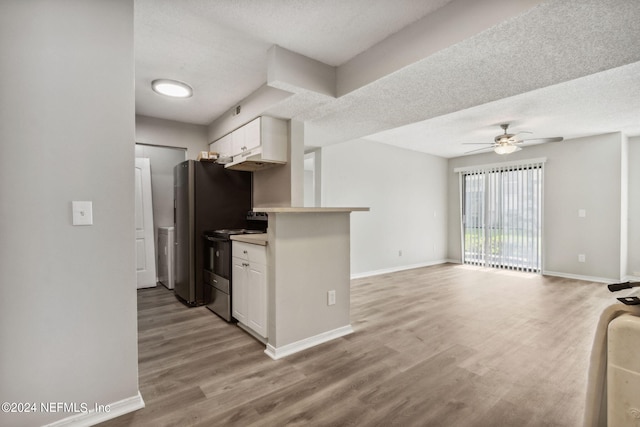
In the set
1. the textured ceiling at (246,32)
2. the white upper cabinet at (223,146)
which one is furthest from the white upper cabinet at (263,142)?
the textured ceiling at (246,32)

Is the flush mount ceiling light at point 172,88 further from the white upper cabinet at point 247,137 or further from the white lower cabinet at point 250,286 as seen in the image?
the white lower cabinet at point 250,286

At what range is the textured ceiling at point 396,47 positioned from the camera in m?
1.73

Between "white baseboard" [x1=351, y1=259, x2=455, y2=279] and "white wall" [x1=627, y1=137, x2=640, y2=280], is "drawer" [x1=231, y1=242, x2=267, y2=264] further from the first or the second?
"white wall" [x1=627, y1=137, x2=640, y2=280]

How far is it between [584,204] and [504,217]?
125 cm

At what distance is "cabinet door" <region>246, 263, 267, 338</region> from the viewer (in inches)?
98.5

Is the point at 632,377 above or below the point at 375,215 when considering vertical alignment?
below

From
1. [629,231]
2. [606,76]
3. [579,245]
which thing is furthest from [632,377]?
[629,231]

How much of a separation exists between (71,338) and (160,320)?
1.74 m

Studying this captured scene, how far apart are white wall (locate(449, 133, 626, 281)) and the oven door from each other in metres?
5.75

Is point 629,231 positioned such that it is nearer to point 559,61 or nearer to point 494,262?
point 494,262

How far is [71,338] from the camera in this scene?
1.56 metres

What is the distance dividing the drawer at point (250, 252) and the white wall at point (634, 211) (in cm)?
622

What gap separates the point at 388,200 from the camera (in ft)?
19.2

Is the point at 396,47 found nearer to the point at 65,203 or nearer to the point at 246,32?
the point at 246,32
